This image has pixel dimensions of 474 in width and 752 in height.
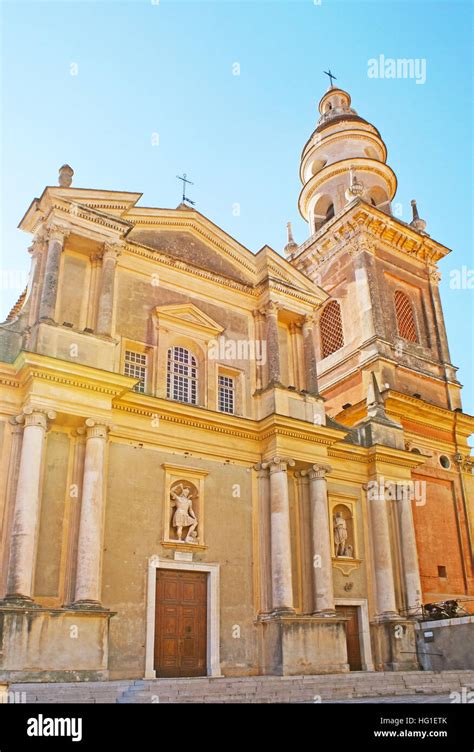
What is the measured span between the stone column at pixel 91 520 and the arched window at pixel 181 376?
3424 millimetres

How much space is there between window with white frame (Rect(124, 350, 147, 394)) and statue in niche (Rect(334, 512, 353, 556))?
286 inches

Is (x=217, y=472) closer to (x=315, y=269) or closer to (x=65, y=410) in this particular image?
(x=65, y=410)

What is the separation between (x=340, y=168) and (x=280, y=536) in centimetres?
2211

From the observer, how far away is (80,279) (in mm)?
18234

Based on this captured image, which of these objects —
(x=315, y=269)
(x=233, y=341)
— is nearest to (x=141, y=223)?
(x=233, y=341)

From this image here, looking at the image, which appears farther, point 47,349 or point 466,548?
point 466,548

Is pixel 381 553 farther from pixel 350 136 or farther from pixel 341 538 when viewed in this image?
pixel 350 136

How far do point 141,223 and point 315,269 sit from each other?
44.9 ft

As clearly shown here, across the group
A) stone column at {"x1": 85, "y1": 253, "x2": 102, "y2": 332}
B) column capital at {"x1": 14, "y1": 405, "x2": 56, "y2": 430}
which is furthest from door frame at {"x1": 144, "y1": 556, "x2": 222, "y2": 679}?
stone column at {"x1": 85, "y1": 253, "x2": 102, "y2": 332}

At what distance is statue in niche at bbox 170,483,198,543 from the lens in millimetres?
17062

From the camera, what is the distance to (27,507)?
46.3 ft

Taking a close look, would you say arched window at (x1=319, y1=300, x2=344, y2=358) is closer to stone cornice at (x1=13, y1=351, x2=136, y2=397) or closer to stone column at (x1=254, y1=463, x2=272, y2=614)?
stone column at (x1=254, y1=463, x2=272, y2=614)

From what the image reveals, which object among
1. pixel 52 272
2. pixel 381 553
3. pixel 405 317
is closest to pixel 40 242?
pixel 52 272

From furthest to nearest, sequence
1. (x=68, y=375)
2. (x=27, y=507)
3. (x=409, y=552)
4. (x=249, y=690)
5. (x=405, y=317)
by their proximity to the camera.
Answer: (x=405, y=317), (x=409, y=552), (x=68, y=375), (x=27, y=507), (x=249, y=690)
